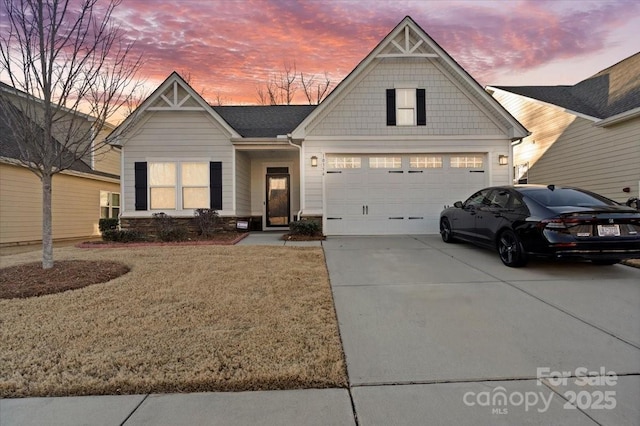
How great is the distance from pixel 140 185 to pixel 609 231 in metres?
12.2

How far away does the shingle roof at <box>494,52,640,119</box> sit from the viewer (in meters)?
10.9

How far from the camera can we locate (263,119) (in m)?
13.3

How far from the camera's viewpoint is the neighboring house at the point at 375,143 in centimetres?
1064

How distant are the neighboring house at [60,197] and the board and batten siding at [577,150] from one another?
50.0ft

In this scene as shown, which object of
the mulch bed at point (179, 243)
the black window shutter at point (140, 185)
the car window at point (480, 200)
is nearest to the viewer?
the car window at point (480, 200)

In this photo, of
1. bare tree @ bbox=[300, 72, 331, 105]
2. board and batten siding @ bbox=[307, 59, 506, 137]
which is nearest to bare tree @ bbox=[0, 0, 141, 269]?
board and batten siding @ bbox=[307, 59, 506, 137]

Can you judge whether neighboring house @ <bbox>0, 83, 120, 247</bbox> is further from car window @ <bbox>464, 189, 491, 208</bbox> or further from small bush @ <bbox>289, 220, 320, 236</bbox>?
car window @ <bbox>464, 189, 491, 208</bbox>

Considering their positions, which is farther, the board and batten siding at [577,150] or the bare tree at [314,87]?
the bare tree at [314,87]

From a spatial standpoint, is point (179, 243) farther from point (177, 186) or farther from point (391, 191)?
point (391, 191)

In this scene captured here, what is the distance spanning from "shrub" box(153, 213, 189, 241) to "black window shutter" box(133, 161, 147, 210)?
780 mm

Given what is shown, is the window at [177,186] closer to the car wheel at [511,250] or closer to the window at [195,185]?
the window at [195,185]

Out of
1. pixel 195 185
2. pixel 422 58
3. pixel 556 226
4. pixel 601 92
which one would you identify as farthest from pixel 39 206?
pixel 601 92

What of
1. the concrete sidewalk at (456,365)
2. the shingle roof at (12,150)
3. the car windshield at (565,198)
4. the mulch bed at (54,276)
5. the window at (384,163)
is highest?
the shingle roof at (12,150)

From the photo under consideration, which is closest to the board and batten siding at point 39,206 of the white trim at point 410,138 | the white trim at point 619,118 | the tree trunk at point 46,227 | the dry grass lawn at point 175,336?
the tree trunk at point 46,227
